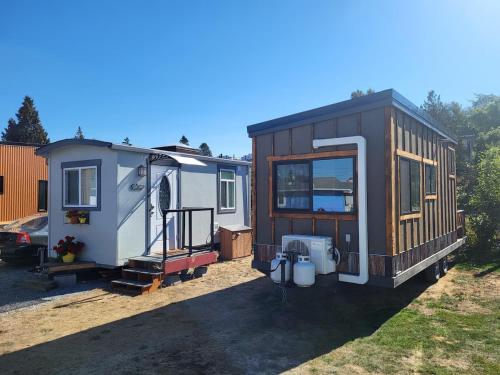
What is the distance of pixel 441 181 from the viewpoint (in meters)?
8.00

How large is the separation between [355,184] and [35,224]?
8.54m

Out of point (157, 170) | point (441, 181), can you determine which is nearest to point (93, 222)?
point (157, 170)

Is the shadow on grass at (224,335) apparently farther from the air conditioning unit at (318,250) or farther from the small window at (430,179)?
the small window at (430,179)

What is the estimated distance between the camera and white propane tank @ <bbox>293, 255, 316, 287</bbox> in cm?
515

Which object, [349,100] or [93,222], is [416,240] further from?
[93,222]

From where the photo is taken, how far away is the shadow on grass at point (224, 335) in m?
4.07

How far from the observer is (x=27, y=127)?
37.7 metres

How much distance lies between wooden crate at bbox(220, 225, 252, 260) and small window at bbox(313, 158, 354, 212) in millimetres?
Answer: 5549

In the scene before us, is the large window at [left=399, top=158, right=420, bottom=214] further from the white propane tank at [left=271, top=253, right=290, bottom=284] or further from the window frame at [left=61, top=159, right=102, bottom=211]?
the window frame at [left=61, top=159, right=102, bottom=211]

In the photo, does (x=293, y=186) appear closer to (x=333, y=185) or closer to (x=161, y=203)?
(x=333, y=185)

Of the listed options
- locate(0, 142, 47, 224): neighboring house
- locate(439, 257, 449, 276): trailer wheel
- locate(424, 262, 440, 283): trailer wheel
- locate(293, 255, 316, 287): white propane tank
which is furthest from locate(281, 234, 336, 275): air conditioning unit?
locate(0, 142, 47, 224): neighboring house

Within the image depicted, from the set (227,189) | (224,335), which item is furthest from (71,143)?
(224,335)

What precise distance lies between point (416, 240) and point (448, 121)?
24489 millimetres

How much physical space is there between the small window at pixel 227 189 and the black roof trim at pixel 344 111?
5.03m
